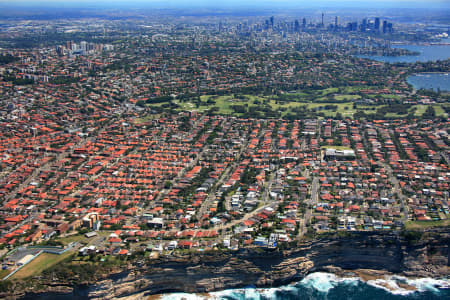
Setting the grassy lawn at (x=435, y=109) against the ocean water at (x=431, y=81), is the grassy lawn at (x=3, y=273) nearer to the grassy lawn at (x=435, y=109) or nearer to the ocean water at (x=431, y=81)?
the grassy lawn at (x=435, y=109)

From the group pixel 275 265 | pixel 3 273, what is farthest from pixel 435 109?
pixel 3 273

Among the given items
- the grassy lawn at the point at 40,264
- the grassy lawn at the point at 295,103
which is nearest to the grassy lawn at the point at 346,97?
the grassy lawn at the point at 295,103

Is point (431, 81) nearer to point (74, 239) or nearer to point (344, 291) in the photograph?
point (344, 291)

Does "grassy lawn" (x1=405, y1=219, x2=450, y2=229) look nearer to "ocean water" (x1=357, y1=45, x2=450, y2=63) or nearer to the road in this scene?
the road

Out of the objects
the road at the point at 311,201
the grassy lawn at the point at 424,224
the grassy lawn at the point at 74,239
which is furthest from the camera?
the road at the point at 311,201

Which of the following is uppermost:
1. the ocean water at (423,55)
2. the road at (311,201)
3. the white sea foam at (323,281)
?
the ocean water at (423,55)

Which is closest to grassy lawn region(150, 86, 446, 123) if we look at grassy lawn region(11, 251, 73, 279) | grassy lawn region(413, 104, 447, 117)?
grassy lawn region(413, 104, 447, 117)
